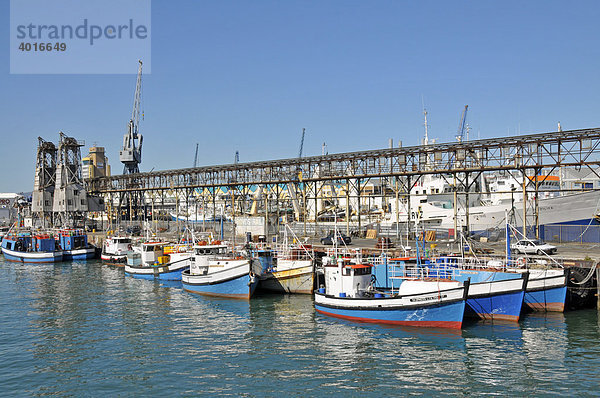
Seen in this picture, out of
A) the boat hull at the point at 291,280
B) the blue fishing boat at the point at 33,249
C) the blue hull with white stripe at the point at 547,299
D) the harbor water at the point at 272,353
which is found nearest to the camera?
the harbor water at the point at 272,353

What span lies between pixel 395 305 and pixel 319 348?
23.2ft

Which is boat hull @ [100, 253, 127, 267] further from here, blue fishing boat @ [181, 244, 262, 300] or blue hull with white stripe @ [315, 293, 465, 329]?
blue hull with white stripe @ [315, 293, 465, 329]

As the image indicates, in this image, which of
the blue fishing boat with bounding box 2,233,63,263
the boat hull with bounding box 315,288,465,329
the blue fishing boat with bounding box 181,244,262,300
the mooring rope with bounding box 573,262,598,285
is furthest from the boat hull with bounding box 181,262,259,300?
the blue fishing boat with bounding box 2,233,63,263

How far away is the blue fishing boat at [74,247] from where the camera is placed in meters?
81.9

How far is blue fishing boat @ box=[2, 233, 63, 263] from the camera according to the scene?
259ft

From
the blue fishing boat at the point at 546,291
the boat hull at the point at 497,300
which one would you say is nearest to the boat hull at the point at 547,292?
the blue fishing boat at the point at 546,291

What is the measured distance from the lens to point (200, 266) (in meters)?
47.8

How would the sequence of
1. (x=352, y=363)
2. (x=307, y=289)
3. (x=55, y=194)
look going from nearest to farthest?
(x=352, y=363), (x=307, y=289), (x=55, y=194)

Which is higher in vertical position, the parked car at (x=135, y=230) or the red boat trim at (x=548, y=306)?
the parked car at (x=135, y=230)

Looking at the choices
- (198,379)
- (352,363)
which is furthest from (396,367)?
(198,379)

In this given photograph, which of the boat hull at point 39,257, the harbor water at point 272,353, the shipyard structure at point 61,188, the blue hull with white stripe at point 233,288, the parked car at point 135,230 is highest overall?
the shipyard structure at point 61,188

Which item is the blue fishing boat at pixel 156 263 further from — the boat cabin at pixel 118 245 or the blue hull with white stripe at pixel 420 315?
the blue hull with white stripe at pixel 420 315

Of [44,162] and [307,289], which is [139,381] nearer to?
[307,289]

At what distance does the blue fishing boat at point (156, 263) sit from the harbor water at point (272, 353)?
45.8 feet
